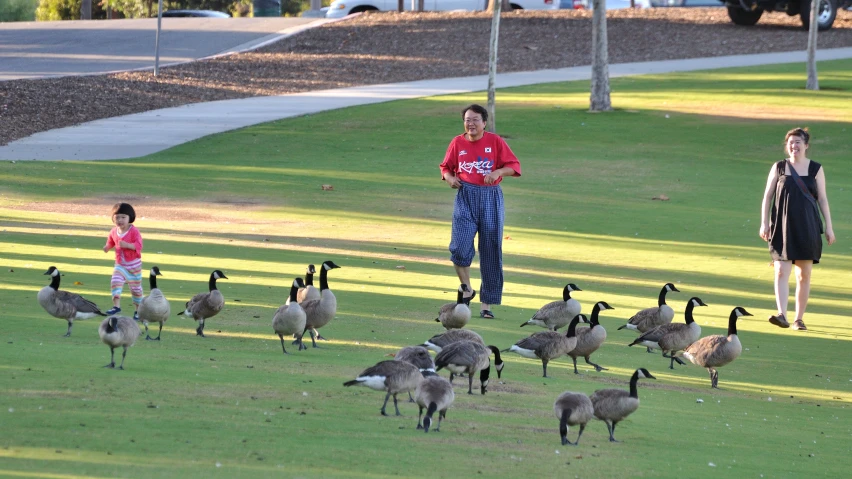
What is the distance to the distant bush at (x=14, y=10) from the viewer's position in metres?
73.9

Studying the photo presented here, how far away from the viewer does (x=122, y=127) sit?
35.4m

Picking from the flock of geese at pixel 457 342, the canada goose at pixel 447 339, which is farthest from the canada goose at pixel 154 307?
the canada goose at pixel 447 339

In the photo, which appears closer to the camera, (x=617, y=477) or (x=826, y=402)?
(x=617, y=477)

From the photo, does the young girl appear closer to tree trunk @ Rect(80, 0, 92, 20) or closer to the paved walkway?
the paved walkway

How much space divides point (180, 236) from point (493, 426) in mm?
12424

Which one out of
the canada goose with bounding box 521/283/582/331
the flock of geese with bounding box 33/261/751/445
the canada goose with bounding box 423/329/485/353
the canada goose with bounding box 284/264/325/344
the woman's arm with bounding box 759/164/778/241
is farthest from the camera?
the woman's arm with bounding box 759/164/778/241

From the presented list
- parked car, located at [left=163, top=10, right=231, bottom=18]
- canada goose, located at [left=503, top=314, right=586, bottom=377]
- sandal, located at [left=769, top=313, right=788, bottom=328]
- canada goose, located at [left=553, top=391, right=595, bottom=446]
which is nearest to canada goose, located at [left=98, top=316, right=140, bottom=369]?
canada goose, located at [left=503, top=314, right=586, bottom=377]

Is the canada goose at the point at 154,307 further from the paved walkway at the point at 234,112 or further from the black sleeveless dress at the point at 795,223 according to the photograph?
the paved walkway at the point at 234,112

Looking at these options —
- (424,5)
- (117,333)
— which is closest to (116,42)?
(424,5)

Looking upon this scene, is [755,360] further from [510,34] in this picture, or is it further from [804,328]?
[510,34]

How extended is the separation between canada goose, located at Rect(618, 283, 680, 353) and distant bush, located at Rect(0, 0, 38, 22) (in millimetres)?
68992

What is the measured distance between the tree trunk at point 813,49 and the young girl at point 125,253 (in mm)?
29937

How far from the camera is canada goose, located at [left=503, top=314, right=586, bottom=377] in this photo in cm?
1123

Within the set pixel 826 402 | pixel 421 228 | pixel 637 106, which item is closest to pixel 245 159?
pixel 421 228
